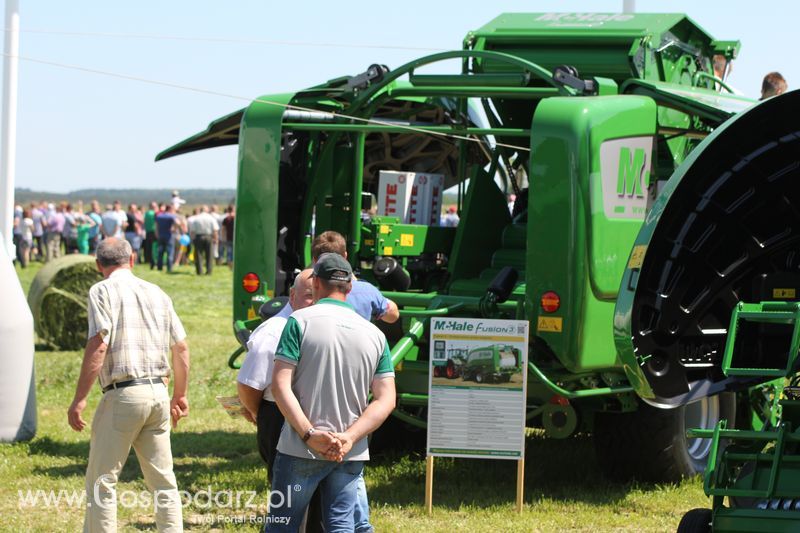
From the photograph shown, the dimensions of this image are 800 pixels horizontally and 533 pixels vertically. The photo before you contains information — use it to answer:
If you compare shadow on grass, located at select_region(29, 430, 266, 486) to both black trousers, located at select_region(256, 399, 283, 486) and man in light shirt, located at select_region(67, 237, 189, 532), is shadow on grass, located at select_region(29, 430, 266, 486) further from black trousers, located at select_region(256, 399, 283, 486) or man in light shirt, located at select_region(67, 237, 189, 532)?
black trousers, located at select_region(256, 399, 283, 486)

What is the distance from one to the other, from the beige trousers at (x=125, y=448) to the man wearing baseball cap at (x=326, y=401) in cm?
136

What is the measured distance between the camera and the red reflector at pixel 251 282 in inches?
340

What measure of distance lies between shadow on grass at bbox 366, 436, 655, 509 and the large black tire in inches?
5.5

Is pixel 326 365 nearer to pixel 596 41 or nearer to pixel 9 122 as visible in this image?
pixel 596 41

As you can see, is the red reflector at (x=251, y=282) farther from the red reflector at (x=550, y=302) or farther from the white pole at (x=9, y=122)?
the white pole at (x=9, y=122)

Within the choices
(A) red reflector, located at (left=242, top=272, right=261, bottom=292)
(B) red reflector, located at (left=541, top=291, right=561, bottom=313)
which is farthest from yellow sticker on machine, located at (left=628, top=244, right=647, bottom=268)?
(A) red reflector, located at (left=242, top=272, right=261, bottom=292)

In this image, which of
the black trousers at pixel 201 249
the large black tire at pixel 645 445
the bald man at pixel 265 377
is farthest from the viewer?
the black trousers at pixel 201 249

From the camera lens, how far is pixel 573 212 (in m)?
7.29

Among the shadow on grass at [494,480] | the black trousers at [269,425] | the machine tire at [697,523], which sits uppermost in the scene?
the black trousers at [269,425]

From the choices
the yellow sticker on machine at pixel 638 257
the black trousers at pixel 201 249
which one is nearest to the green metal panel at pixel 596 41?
the yellow sticker on machine at pixel 638 257

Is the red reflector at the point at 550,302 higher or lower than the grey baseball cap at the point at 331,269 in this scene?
lower

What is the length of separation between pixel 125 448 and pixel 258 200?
282 cm

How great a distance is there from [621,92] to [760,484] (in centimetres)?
367

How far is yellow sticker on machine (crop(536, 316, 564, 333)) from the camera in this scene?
739 centimetres
